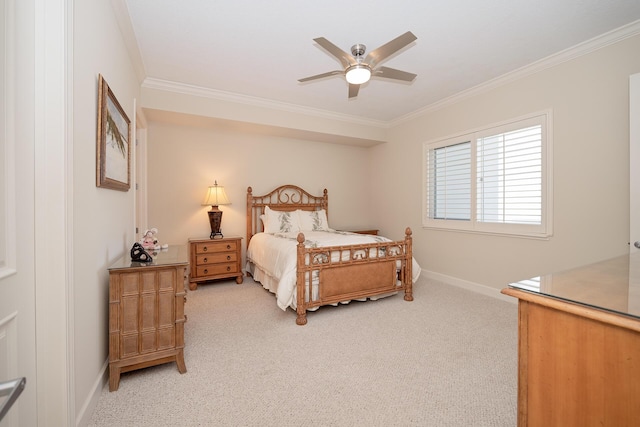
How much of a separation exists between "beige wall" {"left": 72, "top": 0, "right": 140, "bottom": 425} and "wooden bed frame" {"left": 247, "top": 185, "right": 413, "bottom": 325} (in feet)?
5.13

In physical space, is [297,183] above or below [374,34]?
below

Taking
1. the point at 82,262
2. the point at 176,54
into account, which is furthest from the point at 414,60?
the point at 82,262

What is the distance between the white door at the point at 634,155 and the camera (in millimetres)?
2213

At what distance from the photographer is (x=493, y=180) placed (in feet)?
11.6

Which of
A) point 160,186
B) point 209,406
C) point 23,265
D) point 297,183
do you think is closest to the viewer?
point 23,265

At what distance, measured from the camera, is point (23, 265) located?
1.12 metres

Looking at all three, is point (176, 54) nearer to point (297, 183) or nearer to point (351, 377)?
point (297, 183)

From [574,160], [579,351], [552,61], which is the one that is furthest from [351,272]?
[552,61]

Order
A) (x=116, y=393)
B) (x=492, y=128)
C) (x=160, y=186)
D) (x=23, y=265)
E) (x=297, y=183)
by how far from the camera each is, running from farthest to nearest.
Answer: (x=297, y=183) < (x=160, y=186) < (x=492, y=128) < (x=116, y=393) < (x=23, y=265)

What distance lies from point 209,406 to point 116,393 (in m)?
0.64

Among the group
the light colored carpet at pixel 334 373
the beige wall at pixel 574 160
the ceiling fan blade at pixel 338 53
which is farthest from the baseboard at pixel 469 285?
the ceiling fan blade at pixel 338 53

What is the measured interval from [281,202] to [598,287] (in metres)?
4.33

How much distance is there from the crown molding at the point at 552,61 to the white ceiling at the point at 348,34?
2.2 inches

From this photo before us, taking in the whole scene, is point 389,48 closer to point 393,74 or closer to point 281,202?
point 393,74
